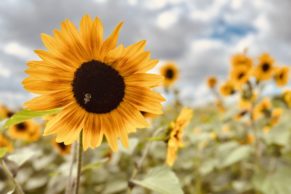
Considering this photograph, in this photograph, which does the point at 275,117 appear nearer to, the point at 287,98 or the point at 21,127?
the point at 287,98

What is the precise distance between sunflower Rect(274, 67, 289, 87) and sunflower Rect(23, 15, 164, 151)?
111 inches

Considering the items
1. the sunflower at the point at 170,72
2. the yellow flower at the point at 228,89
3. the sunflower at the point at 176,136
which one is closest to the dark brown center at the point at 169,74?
the sunflower at the point at 170,72

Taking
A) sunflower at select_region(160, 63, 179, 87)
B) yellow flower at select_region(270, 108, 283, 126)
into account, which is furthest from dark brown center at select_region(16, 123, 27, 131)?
yellow flower at select_region(270, 108, 283, 126)

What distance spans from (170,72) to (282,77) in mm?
1382

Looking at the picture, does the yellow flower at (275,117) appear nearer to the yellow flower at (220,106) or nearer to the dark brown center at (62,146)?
the yellow flower at (220,106)

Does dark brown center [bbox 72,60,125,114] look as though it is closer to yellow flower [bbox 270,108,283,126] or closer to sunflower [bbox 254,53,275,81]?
sunflower [bbox 254,53,275,81]

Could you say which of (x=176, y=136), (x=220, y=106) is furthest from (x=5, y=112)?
(x=176, y=136)

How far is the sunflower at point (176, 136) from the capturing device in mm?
1576

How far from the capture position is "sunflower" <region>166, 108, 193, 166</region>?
5.17 feet

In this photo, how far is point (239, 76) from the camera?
3.53 meters

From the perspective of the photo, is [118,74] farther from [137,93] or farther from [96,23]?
[96,23]

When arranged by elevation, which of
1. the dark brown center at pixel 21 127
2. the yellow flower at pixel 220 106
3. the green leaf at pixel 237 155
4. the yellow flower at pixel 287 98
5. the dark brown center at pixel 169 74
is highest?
the dark brown center at pixel 169 74

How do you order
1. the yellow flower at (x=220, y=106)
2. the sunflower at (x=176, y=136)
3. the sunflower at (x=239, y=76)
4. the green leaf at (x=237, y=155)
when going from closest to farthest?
the sunflower at (x=176, y=136), the green leaf at (x=237, y=155), the sunflower at (x=239, y=76), the yellow flower at (x=220, y=106)

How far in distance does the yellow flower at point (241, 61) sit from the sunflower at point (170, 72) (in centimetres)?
118
